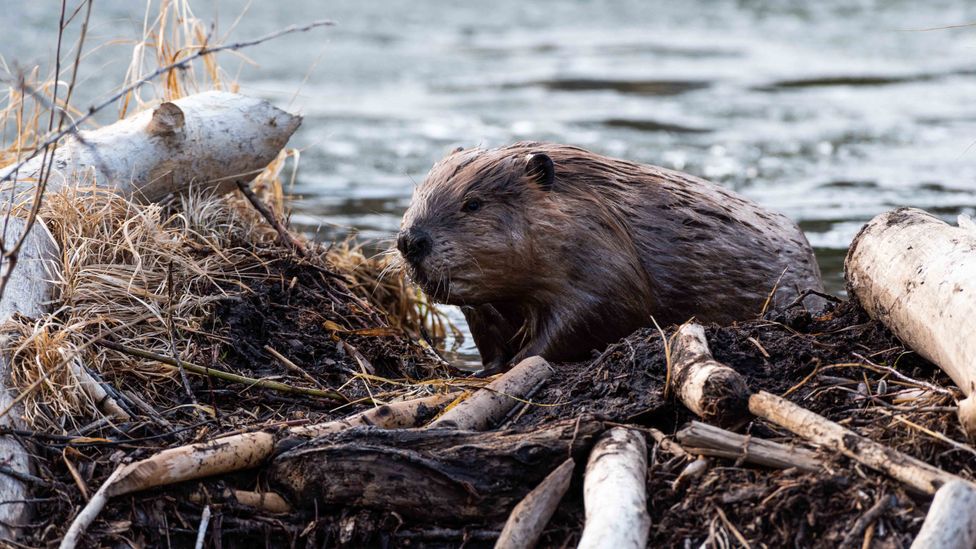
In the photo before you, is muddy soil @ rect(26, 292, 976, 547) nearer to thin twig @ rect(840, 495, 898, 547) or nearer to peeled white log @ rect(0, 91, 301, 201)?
thin twig @ rect(840, 495, 898, 547)

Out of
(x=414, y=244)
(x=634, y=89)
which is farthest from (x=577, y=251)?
(x=634, y=89)

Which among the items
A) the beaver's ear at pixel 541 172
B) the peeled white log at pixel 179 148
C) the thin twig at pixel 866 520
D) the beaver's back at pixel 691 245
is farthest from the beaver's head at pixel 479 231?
the thin twig at pixel 866 520

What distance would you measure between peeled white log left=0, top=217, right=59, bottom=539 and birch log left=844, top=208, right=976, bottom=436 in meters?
2.28

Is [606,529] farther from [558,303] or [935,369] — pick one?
[558,303]

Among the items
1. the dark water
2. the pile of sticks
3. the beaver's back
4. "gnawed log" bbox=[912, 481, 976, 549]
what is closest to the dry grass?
the pile of sticks

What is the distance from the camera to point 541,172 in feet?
13.8

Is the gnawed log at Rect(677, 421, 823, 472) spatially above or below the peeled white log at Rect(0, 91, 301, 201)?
below

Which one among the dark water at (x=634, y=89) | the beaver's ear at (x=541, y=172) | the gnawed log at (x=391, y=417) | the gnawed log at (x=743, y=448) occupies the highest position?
the beaver's ear at (x=541, y=172)

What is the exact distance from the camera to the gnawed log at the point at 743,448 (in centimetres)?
278

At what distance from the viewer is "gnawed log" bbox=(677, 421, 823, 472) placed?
9.12ft

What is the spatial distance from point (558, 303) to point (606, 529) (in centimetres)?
164

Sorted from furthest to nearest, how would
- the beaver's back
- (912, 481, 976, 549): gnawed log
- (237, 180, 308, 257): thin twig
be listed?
(237, 180, 308, 257): thin twig
the beaver's back
(912, 481, 976, 549): gnawed log

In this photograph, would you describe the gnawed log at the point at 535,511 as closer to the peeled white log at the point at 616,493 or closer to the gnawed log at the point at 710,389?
the peeled white log at the point at 616,493

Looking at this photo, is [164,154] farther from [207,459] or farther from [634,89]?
[634,89]
